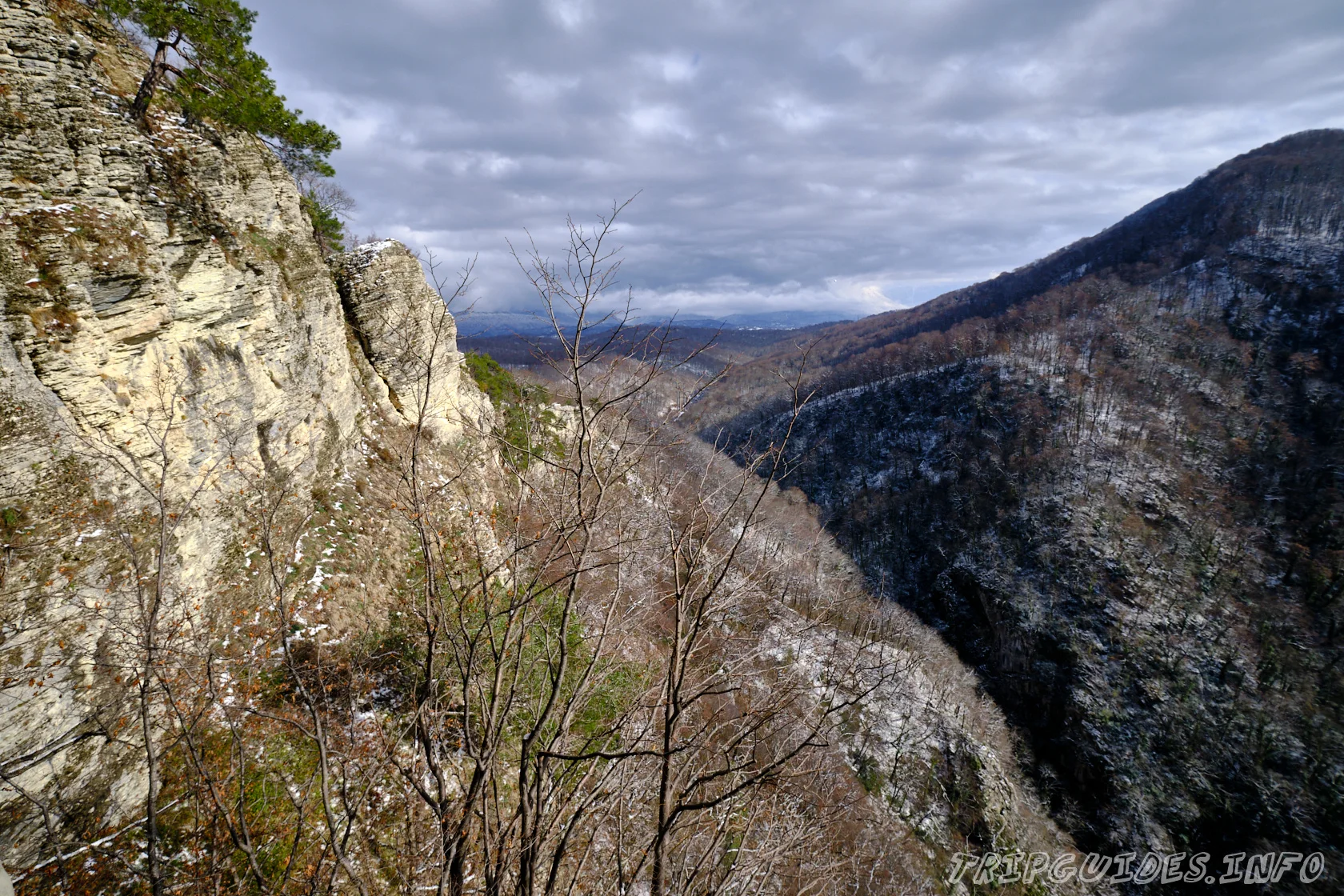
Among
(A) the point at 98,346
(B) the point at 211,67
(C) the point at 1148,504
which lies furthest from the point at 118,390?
(C) the point at 1148,504

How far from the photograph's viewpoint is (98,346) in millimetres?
7555

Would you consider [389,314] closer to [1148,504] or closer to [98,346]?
[98,346]

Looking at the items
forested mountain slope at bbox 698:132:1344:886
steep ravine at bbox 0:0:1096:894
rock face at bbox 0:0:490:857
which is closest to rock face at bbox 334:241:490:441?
steep ravine at bbox 0:0:1096:894

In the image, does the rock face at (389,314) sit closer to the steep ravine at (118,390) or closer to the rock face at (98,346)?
the steep ravine at (118,390)

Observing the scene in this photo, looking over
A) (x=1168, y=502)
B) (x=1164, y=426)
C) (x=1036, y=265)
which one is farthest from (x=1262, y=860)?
(x=1036, y=265)

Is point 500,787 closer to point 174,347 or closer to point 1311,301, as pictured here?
point 174,347

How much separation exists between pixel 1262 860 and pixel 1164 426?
48.4m

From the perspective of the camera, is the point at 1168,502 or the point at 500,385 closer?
the point at 500,385

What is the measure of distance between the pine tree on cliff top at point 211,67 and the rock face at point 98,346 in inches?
15.9

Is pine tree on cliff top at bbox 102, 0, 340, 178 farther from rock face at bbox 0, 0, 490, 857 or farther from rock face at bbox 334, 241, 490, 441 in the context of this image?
rock face at bbox 334, 241, 490, 441

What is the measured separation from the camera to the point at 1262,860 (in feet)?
117

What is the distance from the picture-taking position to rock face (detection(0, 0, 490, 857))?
6500 millimetres

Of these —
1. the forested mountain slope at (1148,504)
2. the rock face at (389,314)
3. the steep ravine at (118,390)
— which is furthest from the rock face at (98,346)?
the forested mountain slope at (1148,504)

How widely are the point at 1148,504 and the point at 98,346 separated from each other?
78.6 m
